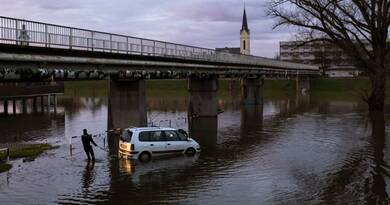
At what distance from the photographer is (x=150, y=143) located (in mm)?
25438

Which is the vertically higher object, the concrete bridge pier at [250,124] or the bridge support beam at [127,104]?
the bridge support beam at [127,104]

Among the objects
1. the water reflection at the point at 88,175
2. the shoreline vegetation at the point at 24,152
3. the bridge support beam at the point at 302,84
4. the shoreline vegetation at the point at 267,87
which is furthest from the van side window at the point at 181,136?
the bridge support beam at the point at 302,84

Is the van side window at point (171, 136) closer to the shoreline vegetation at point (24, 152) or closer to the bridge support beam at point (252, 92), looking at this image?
the shoreline vegetation at point (24, 152)

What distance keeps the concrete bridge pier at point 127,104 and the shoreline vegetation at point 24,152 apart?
23.8ft

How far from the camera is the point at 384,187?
19406mm

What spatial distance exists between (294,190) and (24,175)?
422 inches

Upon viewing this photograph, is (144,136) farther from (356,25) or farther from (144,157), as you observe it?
(356,25)

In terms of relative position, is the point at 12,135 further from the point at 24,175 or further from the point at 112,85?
the point at 24,175

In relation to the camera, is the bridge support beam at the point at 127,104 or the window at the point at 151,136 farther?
the bridge support beam at the point at 127,104

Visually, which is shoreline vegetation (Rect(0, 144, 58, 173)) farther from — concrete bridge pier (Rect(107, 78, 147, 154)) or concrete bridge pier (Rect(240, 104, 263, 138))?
concrete bridge pier (Rect(240, 104, 263, 138))

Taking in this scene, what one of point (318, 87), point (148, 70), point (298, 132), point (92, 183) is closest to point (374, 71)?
point (298, 132)

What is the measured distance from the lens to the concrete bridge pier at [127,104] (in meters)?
38.0

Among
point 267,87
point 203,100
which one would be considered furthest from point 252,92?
point 267,87

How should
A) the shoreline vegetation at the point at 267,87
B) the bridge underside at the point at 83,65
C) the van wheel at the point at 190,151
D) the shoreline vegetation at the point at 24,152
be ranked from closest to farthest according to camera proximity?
the bridge underside at the point at 83,65, the shoreline vegetation at the point at 24,152, the van wheel at the point at 190,151, the shoreline vegetation at the point at 267,87
